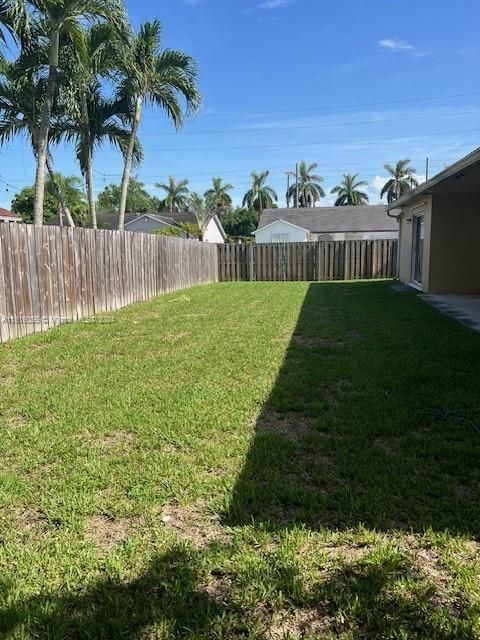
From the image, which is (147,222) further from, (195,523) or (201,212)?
(195,523)

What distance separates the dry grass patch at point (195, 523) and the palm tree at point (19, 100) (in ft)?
38.3

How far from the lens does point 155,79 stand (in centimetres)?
1444

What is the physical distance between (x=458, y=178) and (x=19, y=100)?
10516 millimetres

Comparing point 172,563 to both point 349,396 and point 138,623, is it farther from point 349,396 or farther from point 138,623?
point 349,396

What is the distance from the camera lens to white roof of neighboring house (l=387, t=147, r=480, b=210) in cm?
677

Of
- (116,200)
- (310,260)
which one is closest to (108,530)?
(310,260)

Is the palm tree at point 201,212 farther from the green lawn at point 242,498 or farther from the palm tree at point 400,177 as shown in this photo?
the green lawn at point 242,498

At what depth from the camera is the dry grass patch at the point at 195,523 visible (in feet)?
7.26

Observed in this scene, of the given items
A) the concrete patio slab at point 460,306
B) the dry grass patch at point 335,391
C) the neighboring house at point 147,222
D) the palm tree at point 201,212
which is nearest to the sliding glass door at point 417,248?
the concrete patio slab at point 460,306

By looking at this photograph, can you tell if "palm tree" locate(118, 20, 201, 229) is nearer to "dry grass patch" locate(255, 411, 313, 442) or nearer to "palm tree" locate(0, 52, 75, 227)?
"palm tree" locate(0, 52, 75, 227)

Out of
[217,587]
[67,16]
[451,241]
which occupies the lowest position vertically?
[217,587]

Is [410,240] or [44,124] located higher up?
[44,124]

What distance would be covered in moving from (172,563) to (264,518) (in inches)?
20.4

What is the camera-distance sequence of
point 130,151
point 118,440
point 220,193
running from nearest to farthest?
point 118,440
point 130,151
point 220,193
